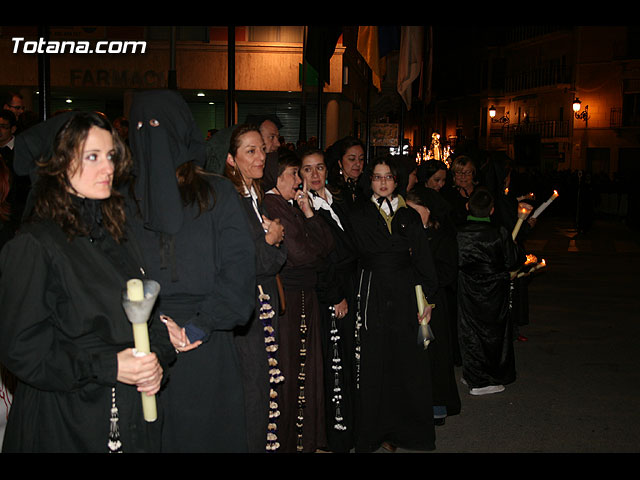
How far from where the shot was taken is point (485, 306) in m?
7.37

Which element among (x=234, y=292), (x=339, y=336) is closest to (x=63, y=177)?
(x=234, y=292)

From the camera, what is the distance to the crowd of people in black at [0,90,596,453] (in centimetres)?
271

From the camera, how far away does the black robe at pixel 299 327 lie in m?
5.08

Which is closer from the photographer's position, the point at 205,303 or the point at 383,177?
the point at 205,303

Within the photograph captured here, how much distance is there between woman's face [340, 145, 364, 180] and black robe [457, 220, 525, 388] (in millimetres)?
1271

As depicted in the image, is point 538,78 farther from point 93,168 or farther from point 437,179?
point 93,168

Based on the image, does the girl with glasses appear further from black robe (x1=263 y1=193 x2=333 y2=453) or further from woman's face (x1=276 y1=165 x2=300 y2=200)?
woman's face (x1=276 y1=165 x2=300 y2=200)

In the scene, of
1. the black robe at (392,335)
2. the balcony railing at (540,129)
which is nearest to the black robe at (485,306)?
the black robe at (392,335)

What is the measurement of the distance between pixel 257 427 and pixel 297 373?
1.08 m

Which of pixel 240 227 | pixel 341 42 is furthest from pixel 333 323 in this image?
pixel 341 42

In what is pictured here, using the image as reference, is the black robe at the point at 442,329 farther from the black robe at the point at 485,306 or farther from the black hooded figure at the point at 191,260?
the black hooded figure at the point at 191,260

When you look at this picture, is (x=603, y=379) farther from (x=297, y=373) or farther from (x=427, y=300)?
(x=297, y=373)

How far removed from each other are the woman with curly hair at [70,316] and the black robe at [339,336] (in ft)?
9.34

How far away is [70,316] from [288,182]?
2.82 m
